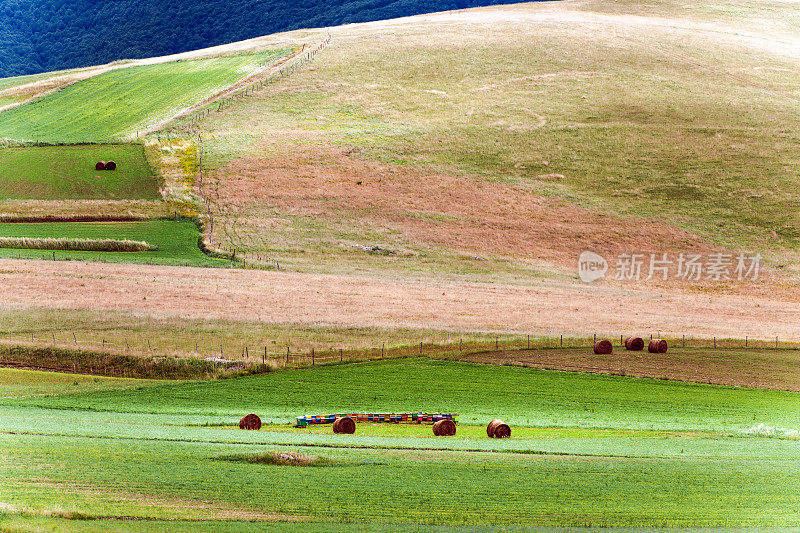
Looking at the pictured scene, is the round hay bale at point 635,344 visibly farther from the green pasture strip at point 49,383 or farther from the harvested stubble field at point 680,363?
the green pasture strip at point 49,383

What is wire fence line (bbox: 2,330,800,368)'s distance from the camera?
124 ft

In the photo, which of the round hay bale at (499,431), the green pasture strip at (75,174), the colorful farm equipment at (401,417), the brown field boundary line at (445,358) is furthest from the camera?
the green pasture strip at (75,174)

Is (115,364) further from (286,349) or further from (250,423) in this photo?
(250,423)

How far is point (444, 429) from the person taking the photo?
28391 millimetres

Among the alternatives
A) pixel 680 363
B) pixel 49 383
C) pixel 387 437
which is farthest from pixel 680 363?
pixel 49 383

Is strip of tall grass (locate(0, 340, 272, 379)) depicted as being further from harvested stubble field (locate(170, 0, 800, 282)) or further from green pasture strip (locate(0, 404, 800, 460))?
harvested stubble field (locate(170, 0, 800, 282))

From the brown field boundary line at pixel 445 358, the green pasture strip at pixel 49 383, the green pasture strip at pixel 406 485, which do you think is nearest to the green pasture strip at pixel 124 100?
the brown field boundary line at pixel 445 358

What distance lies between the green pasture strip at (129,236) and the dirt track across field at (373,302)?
223 cm

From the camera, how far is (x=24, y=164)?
74188 millimetres

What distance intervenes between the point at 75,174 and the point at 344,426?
170 ft

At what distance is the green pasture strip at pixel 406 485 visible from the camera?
1845 cm

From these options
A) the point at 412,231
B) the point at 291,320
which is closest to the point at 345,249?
the point at 412,231

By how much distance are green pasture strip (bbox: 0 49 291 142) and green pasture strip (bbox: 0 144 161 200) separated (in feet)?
16.8

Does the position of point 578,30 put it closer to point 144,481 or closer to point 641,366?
point 641,366
